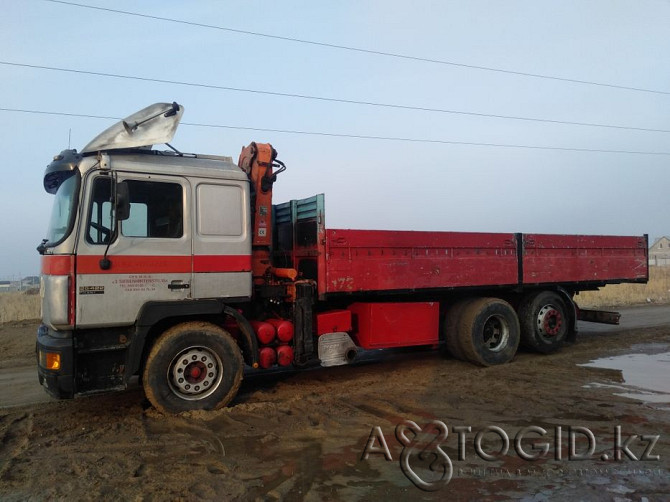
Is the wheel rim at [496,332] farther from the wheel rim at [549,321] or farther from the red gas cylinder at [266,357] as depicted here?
the red gas cylinder at [266,357]

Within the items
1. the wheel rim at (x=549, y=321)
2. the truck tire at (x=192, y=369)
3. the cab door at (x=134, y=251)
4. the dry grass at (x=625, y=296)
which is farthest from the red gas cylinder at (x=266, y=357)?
the dry grass at (x=625, y=296)

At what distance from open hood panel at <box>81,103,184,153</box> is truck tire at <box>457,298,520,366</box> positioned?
18.1ft

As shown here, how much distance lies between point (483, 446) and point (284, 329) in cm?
299

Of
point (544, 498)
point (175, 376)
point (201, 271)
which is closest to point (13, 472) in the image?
point (175, 376)

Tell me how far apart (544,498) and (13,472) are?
4389 mm

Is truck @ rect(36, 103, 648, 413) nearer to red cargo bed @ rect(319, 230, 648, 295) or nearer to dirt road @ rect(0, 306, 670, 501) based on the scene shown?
red cargo bed @ rect(319, 230, 648, 295)

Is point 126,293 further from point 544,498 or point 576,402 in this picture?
point 576,402

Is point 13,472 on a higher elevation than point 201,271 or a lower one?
lower

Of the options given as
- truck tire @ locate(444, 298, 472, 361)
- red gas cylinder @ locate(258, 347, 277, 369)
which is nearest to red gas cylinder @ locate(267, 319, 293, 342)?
red gas cylinder @ locate(258, 347, 277, 369)

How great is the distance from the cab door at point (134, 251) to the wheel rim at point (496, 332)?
17.5 feet

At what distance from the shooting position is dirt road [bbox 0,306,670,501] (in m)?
4.03

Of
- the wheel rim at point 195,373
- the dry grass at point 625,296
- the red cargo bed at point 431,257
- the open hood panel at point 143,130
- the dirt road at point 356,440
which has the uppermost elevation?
the open hood panel at point 143,130

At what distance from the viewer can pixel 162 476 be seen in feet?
13.9

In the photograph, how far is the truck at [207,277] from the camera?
5.60m
